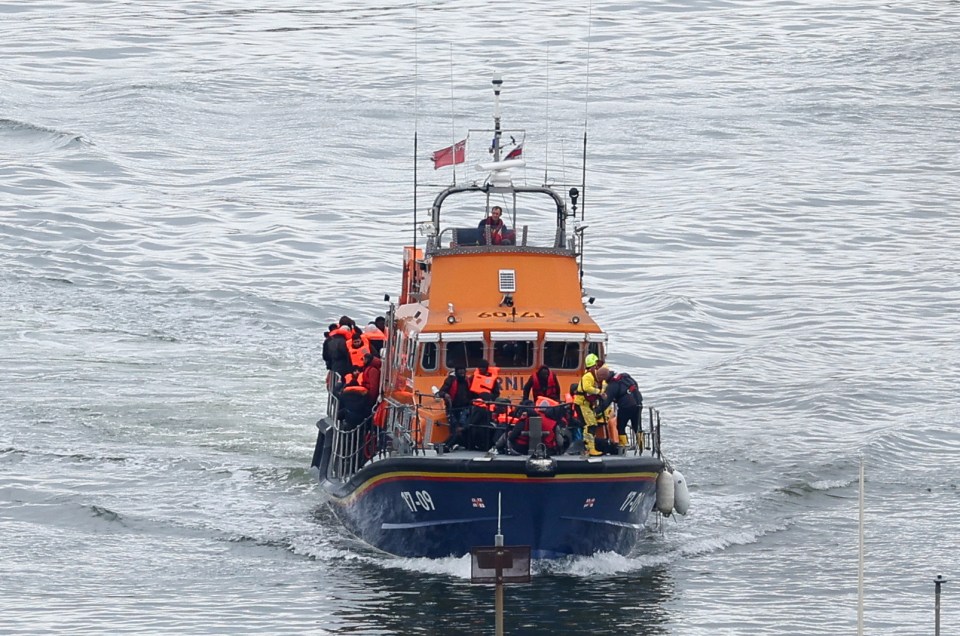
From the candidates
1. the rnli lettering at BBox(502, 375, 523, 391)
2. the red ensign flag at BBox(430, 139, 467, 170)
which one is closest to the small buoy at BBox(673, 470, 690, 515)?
the rnli lettering at BBox(502, 375, 523, 391)

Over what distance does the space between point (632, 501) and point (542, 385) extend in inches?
70.3

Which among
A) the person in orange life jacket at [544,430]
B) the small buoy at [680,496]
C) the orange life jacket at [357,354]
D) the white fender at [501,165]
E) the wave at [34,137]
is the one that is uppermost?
the wave at [34,137]

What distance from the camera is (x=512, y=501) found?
20.3 m

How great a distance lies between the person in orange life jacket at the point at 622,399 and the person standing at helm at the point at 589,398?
0.09m

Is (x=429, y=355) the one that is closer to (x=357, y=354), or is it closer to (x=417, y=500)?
(x=357, y=354)

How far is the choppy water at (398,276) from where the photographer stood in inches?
851

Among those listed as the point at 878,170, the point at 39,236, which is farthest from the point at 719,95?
the point at 39,236

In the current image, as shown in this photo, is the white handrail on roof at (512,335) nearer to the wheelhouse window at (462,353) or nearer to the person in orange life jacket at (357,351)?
the wheelhouse window at (462,353)

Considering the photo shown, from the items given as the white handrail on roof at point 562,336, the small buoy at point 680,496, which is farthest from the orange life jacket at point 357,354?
the small buoy at point 680,496

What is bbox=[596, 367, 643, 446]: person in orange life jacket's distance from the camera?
69.5 feet

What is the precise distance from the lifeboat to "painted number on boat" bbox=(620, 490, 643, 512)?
2 centimetres

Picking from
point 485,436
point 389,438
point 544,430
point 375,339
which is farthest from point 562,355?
point 375,339

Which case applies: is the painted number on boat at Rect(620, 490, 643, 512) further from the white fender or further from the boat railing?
the white fender

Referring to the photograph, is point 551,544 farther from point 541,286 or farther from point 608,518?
point 541,286
